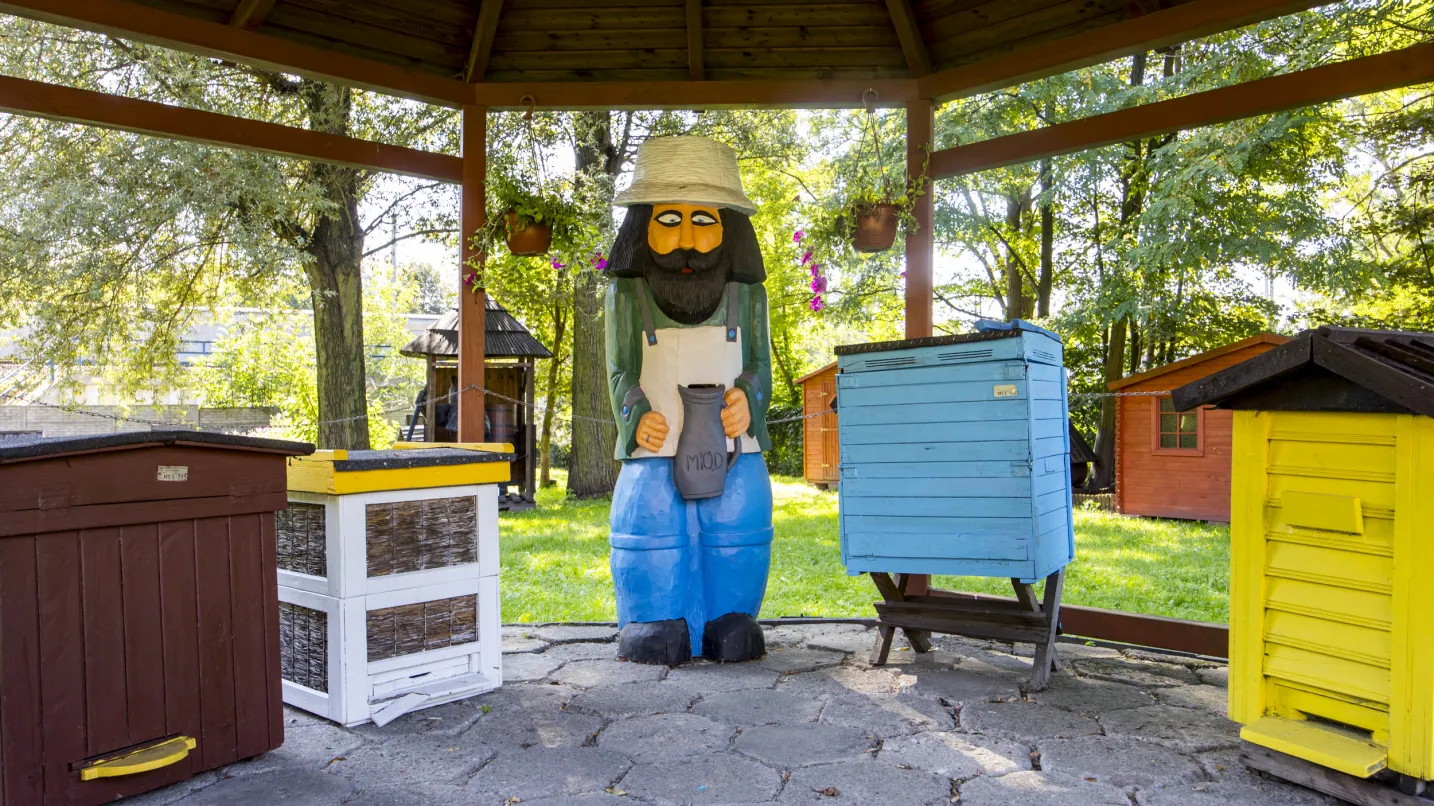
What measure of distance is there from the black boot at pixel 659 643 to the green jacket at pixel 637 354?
2.58ft

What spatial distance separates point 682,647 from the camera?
4.31 metres

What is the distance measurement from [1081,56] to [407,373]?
23076 mm

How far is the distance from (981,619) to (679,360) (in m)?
1.77

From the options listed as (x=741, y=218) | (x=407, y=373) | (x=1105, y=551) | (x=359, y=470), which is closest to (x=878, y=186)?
(x=741, y=218)

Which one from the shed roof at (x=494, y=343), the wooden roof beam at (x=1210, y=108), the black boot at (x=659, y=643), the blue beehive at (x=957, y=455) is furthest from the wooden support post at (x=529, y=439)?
the blue beehive at (x=957, y=455)

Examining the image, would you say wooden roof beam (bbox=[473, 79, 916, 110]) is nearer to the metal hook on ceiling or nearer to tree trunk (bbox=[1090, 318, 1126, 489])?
the metal hook on ceiling

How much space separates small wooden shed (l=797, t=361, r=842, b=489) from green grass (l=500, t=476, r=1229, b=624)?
3.96 m

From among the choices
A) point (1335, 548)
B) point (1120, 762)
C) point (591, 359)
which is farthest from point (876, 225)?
point (591, 359)

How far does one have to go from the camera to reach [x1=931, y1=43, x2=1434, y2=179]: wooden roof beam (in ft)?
12.5

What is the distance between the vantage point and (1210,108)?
4176 mm

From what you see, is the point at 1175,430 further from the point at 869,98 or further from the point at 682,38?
the point at 682,38

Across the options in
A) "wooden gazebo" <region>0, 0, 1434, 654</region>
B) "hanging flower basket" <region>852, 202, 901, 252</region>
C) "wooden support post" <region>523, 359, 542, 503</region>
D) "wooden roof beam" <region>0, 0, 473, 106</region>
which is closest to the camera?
"wooden roof beam" <region>0, 0, 473, 106</region>

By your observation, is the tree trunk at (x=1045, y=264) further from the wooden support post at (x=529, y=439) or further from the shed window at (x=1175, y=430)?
the wooden support post at (x=529, y=439)

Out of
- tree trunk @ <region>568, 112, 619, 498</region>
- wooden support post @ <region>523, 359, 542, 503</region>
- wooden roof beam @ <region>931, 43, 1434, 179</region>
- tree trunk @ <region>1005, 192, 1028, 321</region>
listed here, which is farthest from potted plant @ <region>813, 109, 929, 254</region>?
tree trunk @ <region>1005, 192, 1028, 321</region>
